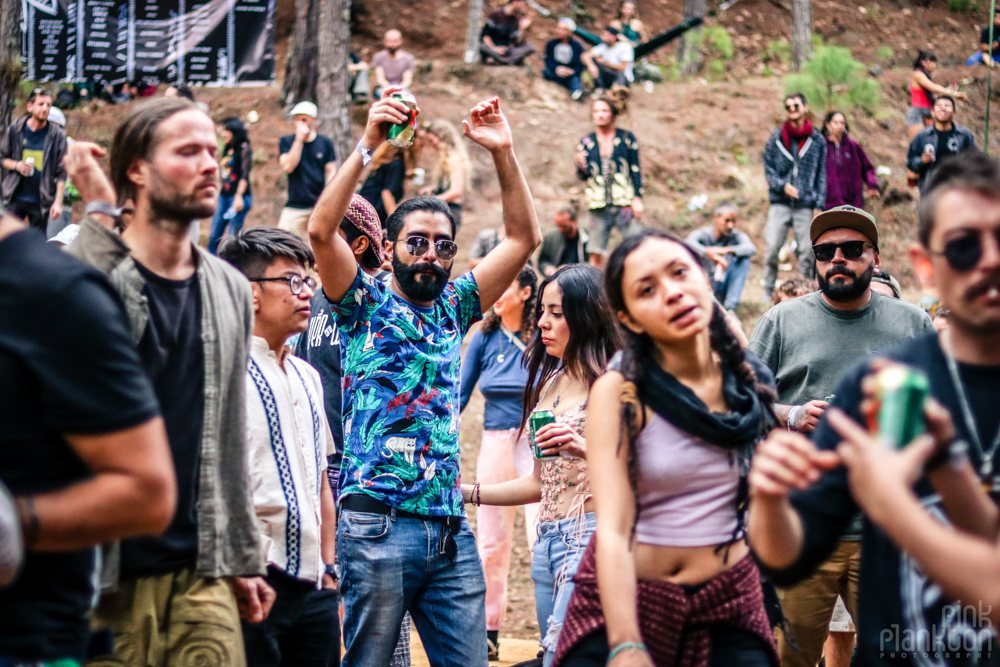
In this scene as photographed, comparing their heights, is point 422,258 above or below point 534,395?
above

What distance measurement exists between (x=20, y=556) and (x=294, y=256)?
2.08m

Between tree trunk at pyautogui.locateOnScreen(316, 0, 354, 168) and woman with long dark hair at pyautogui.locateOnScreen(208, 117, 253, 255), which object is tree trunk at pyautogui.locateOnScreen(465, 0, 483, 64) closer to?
tree trunk at pyautogui.locateOnScreen(316, 0, 354, 168)

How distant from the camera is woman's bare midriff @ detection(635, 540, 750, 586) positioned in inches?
110

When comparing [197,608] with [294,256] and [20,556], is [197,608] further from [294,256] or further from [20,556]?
[294,256]

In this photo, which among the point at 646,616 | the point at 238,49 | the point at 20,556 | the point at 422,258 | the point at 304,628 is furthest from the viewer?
the point at 238,49

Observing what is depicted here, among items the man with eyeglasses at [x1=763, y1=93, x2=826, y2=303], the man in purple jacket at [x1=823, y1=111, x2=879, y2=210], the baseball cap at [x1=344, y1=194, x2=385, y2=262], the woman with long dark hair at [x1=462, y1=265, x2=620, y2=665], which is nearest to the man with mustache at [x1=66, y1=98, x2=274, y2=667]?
the woman with long dark hair at [x1=462, y1=265, x2=620, y2=665]

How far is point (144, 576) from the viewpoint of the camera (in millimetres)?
2795

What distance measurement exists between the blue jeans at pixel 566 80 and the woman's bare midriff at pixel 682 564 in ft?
60.6

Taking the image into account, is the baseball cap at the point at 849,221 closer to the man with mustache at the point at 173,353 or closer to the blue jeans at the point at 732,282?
the man with mustache at the point at 173,353

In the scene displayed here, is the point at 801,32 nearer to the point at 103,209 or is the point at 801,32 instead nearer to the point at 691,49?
the point at 691,49

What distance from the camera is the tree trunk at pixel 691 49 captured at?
23062 mm

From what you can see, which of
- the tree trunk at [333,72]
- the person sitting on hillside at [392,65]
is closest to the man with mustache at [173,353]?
the tree trunk at [333,72]

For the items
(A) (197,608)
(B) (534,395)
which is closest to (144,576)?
(A) (197,608)

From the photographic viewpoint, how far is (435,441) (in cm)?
394
